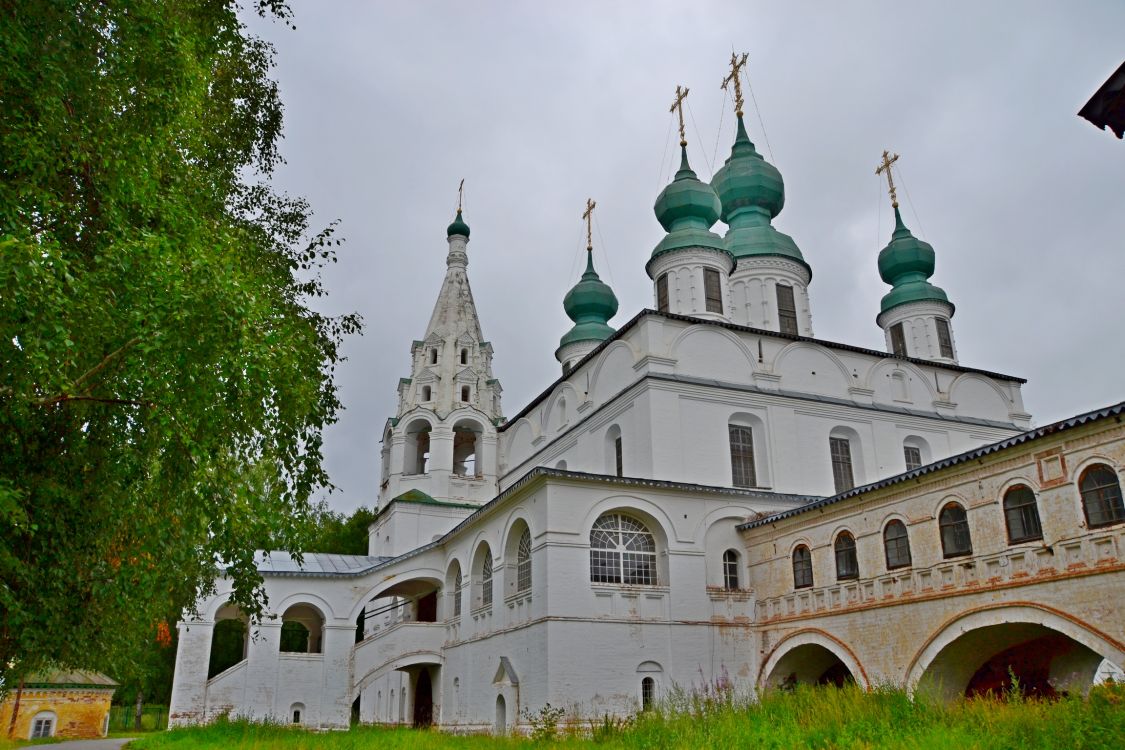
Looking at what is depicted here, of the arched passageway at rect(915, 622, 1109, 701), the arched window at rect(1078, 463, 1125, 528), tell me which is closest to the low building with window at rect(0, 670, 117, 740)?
the arched passageway at rect(915, 622, 1109, 701)

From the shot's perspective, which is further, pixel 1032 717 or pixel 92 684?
pixel 92 684

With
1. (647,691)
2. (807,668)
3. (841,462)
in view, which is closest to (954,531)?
(807,668)

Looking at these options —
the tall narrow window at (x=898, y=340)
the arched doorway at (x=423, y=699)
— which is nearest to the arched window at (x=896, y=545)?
the arched doorway at (x=423, y=699)

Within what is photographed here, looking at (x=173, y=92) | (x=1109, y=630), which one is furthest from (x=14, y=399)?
(x=1109, y=630)

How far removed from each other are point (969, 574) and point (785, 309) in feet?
38.8

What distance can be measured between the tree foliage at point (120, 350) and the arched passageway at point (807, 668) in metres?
10.5

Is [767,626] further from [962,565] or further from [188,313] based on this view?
[188,313]

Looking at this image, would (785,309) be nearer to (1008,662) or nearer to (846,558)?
(846,558)

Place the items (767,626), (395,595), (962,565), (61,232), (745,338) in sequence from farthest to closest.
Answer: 1. (395,595)
2. (745,338)
3. (767,626)
4. (962,565)
5. (61,232)

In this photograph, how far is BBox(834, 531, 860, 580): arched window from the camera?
13953 millimetres

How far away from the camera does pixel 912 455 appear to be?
20828mm

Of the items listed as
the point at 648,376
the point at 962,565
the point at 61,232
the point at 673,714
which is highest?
the point at 648,376

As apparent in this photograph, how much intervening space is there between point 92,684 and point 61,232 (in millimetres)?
22133

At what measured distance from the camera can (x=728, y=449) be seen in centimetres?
1817
